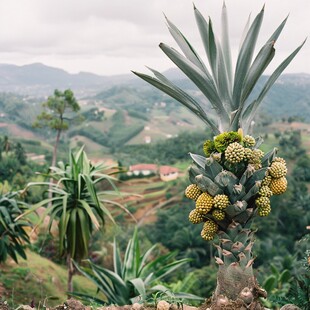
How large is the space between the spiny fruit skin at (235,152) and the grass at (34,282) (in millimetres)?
6011

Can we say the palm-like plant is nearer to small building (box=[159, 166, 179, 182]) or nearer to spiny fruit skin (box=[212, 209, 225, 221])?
spiny fruit skin (box=[212, 209, 225, 221])

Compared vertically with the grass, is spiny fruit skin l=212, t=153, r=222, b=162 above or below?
above

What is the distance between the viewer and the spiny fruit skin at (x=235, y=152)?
2797 mm

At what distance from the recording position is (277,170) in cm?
294

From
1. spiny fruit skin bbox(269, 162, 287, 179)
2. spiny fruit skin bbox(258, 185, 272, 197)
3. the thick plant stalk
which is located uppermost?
spiny fruit skin bbox(269, 162, 287, 179)

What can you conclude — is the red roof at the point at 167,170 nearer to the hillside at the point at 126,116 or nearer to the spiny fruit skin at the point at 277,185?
the hillside at the point at 126,116

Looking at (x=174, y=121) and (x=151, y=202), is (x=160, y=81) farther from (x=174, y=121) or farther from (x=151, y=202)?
(x=174, y=121)

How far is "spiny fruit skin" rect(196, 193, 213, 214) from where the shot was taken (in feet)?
9.37

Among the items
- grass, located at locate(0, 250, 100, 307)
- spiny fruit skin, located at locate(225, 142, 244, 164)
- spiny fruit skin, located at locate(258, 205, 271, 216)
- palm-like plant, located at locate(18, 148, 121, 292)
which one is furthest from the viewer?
grass, located at locate(0, 250, 100, 307)

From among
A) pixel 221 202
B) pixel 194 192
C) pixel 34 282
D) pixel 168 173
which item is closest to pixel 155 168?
pixel 168 173

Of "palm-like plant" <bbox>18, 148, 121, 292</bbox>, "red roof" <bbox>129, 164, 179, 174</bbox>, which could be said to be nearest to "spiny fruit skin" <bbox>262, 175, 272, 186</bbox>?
"palm-like plant" <bbox>18, 148, 121, 292</bbox>

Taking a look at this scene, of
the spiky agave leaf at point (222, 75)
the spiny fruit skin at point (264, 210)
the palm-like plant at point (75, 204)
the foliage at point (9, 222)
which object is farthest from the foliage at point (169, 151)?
the spiny fruit skin at point (264, 210)

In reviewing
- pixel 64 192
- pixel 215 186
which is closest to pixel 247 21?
pixel 215 186

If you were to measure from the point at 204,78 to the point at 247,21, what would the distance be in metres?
0.55
